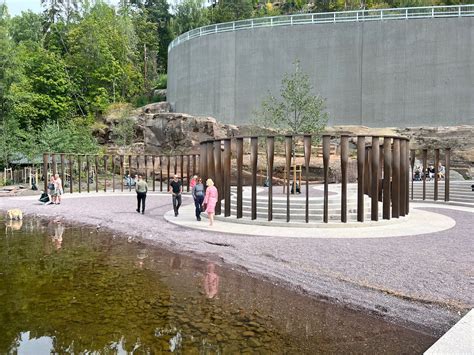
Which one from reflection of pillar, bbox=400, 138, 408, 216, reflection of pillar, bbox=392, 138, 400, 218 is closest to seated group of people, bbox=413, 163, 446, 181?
reflection of pillar, bbox=400, 138, 408, 216

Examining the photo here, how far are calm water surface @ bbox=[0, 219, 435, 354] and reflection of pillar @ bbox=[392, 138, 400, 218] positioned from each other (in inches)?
301

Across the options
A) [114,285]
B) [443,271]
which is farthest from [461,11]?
[114,285]

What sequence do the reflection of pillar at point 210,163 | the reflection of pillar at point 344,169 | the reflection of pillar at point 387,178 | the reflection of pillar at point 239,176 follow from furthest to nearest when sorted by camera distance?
1. the reflection of pillar at point 210,163
2. the reflection of pillar at point 239,176
3. the reflection of pillar at point 387,178
4. the reflection of pillar at point 344,169

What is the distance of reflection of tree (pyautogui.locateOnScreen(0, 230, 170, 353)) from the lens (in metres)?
5.07

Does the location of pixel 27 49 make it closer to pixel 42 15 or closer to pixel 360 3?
pixel 42 15

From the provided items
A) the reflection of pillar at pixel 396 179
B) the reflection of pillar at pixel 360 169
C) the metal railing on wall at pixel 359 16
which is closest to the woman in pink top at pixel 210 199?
the reflection of pillar at pixel 360 169

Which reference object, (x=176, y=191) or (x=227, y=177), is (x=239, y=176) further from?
(x=176, y=191)

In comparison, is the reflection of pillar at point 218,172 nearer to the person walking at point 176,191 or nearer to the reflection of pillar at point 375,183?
the person walking at point 176,191

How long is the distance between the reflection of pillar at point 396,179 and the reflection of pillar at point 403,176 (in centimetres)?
43

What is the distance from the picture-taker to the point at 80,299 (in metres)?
6.32

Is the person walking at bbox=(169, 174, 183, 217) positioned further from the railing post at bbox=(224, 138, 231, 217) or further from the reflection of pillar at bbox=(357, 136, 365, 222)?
the reflection of pillar at bbox=(357, 136, 365, 222)

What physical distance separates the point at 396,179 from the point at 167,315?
10283mm

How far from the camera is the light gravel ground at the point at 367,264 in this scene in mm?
5875

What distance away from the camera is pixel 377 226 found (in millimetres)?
12438
